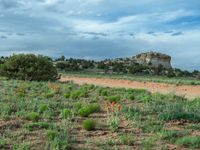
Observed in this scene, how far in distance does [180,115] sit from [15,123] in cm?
388

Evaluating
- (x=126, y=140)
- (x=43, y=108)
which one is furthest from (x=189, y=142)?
(x=43, y=108)

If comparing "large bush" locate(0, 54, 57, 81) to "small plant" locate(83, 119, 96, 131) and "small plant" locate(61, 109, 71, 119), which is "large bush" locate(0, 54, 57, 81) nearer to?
"small plant" locate(61, 109, 71, 119)

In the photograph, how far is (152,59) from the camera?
341ft

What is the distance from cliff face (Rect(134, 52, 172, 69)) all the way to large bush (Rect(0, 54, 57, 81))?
6372 centimetres

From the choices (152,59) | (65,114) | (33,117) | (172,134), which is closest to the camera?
(172,134)

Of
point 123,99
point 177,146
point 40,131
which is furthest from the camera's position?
point 123,99

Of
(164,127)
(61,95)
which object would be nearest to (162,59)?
(61,95)

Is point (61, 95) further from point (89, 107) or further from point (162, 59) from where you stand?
point (162, 59)

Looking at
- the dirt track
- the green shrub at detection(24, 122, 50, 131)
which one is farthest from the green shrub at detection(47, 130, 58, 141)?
the dirt track

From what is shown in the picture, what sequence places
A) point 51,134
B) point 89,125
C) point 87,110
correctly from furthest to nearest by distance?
point 87,110 → point 89,125 → point 51,134

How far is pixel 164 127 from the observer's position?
1162 cm

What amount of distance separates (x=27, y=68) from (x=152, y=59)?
231 feet

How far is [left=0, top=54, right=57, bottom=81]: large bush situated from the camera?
115ft

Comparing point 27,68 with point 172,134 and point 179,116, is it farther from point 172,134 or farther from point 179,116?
point 172,134
